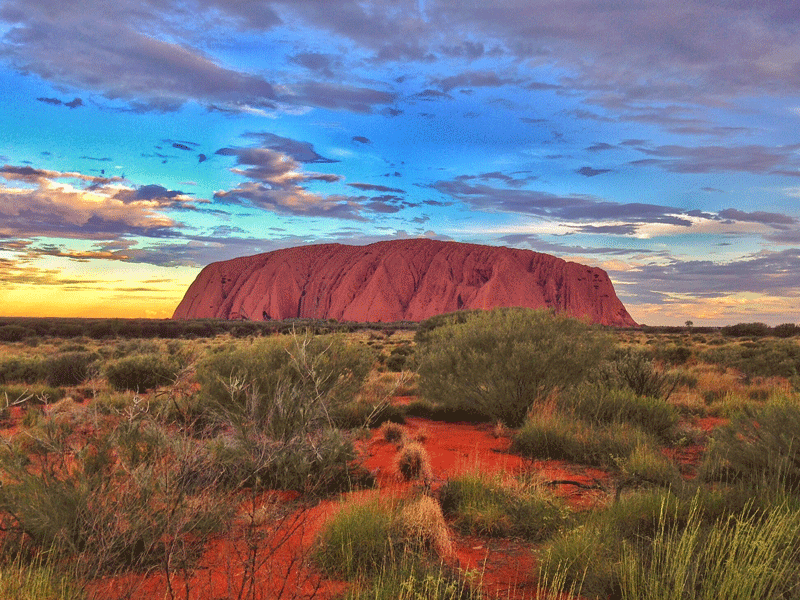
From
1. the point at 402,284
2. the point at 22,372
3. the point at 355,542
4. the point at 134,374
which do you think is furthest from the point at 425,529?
the point at 402,284

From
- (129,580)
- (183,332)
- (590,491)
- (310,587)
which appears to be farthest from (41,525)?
(183,332)

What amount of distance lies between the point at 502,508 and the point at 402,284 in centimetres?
8024

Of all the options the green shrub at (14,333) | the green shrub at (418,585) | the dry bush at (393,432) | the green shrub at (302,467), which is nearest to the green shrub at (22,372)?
the dry bush at (393,432)

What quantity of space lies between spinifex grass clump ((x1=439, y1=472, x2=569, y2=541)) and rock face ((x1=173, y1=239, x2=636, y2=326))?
72.2m

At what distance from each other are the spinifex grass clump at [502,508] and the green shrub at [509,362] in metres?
4.27

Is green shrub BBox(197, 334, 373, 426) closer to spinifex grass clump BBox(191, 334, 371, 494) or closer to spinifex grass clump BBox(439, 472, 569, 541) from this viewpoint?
spinifex grass clump BBox(191, 334, 371, 494)

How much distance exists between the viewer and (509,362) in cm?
947

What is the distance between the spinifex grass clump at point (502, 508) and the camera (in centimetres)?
452

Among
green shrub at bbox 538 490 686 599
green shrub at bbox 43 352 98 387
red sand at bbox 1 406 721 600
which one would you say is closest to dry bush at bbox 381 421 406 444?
red sand at bbox 1 406 721 600

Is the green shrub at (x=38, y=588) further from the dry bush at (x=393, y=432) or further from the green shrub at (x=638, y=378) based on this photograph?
the green shrub at (x=638, y=378)

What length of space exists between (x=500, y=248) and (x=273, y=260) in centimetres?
4167

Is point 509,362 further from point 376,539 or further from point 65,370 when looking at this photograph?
point 65,370

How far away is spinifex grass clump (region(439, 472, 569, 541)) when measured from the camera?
452cm

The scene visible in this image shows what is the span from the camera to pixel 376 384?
45.1 ft
